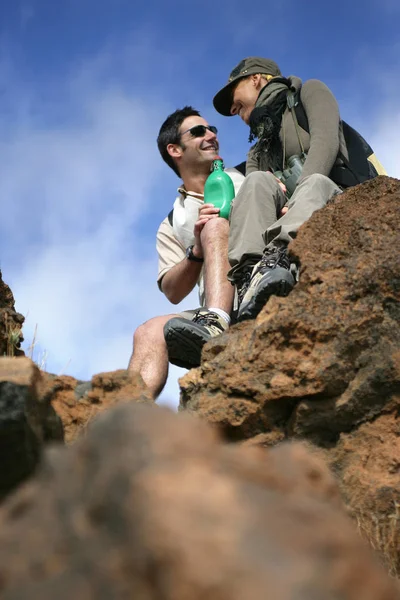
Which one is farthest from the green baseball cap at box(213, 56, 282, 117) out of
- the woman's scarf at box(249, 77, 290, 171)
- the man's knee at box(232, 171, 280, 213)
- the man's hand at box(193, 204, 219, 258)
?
the man's knee at box(232, 171, 280, 213)

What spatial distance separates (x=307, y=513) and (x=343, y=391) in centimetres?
197

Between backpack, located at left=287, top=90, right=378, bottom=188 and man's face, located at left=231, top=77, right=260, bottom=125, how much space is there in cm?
65

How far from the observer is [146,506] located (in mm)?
1080

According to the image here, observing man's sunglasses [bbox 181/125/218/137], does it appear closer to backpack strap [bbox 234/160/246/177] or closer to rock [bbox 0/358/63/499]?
backpack strap [bbox 234/160/246/177]

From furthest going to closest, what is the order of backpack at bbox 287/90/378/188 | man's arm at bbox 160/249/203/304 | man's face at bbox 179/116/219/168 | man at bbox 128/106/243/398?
man's face at bbox 179/116/219/168, man's arm at bbox 160/249/203/304, backpack at bbox 287/90/378/188, man at bbox 128/106/243/398

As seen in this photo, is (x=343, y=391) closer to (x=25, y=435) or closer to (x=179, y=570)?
(x=25, y=435)

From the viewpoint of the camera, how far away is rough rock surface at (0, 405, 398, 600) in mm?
1013

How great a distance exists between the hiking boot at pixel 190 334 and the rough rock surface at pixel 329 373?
84 centimetres

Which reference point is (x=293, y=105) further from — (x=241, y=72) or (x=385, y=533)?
(x=385, y=533)

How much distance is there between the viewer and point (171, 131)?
7.30 metres

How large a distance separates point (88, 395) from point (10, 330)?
5.61 ft

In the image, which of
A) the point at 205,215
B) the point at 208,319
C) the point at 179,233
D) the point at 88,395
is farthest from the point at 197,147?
the point at 88,395

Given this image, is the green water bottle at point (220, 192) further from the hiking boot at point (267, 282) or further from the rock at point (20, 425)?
the rock at point (20, 425)

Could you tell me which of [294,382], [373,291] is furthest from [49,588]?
[373,291]
